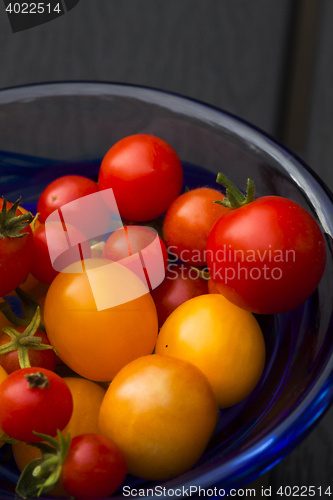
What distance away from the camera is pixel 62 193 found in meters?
0.48

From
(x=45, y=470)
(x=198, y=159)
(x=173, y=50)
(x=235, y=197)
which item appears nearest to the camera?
(x=45, y=470)

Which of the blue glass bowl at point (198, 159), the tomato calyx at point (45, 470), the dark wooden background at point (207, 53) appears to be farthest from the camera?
the dark wooden background at point (207, 53)

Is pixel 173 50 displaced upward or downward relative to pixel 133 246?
upward

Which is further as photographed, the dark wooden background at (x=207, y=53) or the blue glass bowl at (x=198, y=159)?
the dark wooden background at (x=207, y=53)

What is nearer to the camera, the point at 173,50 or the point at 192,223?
the point at 192,223

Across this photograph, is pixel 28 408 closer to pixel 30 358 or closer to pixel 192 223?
pixel 30 358

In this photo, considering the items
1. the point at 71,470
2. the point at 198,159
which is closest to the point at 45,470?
the point at 71,470

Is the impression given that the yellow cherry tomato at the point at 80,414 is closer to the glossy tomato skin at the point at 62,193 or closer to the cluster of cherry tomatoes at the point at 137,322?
the cluster of cherry tomatoes at the point at 137,322

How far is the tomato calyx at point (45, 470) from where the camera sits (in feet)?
0.94

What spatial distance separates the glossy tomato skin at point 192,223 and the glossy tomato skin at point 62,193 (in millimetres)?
95

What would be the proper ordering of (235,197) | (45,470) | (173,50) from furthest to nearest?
(173,50) < (235,197) < (45,470)

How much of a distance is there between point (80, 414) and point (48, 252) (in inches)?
5.7

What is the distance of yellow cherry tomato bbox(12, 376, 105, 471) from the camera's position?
35 centimetres

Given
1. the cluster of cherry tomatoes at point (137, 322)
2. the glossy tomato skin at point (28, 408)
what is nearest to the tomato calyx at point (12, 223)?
the cluster of cherry tomatoes at point (137, 322)
